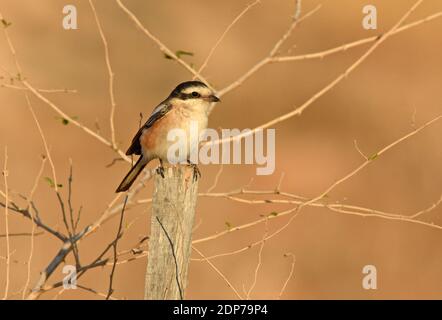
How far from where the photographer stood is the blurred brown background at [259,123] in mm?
13219

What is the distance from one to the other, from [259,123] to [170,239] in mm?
14971

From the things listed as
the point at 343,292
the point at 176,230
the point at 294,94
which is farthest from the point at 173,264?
the point at 294,94

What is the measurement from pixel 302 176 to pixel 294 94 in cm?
443

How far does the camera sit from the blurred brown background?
13219 millimetres

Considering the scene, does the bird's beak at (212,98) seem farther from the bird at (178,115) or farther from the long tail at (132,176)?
the long tail at (132,176)

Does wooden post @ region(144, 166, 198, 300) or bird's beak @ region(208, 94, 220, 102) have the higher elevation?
bird's beak @ region(208, 94, 220, 102)

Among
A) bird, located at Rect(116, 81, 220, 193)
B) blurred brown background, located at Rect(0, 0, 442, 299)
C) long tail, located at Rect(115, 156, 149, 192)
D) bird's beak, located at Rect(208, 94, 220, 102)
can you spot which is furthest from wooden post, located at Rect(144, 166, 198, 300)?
blurred brown background, located at Rect(0, 0, 442, 299)

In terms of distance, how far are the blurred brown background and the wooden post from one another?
184 inches

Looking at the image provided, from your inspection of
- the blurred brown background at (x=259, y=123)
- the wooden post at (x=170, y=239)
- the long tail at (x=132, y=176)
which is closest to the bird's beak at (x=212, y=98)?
the long tail at (x=132, y=176)

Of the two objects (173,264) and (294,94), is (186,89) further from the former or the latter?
(294,94)

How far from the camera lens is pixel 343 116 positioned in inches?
779

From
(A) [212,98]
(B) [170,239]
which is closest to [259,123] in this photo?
(A) [212,98]

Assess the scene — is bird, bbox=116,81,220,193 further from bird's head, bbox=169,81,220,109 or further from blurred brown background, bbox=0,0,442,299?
blurred brown background, bbox=0,0,442,299

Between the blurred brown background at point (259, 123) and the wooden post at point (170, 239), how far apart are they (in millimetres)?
4669
